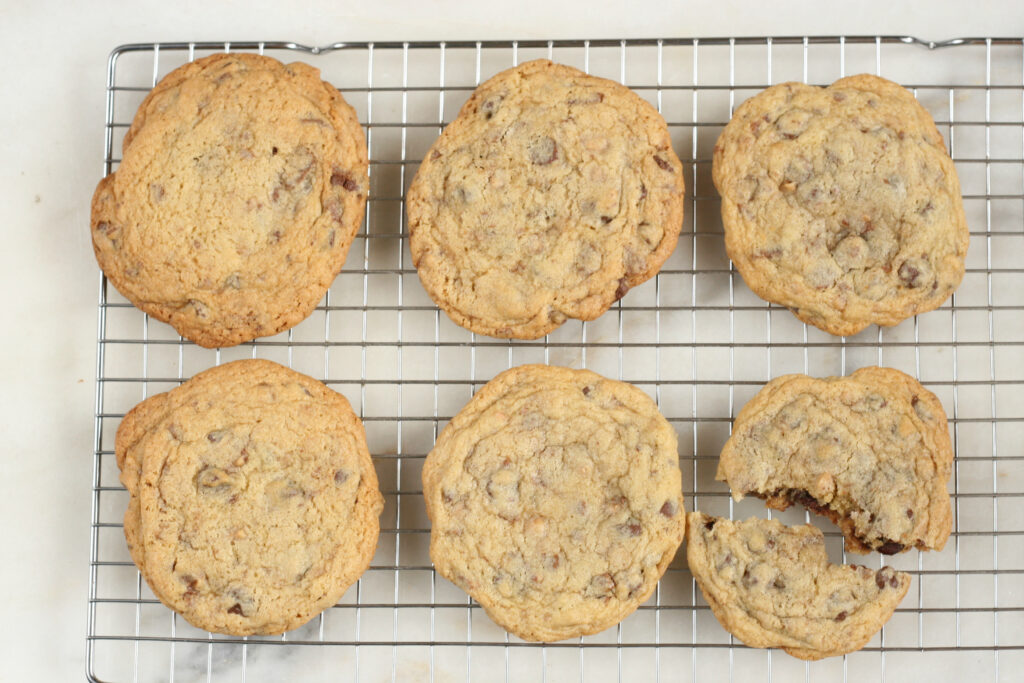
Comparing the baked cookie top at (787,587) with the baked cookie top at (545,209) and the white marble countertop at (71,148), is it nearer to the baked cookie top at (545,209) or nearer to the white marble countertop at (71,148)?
the baked cookie top at (545,209)

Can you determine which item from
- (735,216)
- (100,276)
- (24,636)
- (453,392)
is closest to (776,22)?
(735,216)

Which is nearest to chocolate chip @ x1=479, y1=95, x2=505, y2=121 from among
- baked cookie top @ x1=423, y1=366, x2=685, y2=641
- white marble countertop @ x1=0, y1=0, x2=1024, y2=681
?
white marble countertop @ x1=0, y1=0, x2=1024, y2=681

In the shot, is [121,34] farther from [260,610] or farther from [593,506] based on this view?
[593,506]

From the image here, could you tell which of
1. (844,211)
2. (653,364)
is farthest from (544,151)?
(844,211)

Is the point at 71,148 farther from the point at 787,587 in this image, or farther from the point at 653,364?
the point at 787,587

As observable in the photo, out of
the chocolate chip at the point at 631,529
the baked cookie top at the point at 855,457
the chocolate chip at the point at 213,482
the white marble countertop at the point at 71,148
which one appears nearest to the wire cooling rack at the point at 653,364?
the white marble countertop at the point at 71,148

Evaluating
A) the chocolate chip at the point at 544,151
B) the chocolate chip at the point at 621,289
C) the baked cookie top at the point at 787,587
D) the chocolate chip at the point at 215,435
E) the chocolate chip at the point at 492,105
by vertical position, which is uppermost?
the chocolate chip at the point at 492,105
